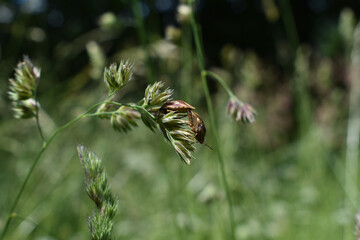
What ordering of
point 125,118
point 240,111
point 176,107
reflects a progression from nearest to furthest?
1. point 176,107
2. point 125,118
3. point 240,111

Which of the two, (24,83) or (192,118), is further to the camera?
(24,83)

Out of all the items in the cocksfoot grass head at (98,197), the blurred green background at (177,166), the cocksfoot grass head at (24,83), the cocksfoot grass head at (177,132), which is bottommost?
the blurred green background at (177,166)

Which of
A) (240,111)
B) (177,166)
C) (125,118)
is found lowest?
(177,166)

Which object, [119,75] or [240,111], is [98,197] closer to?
[119,75]

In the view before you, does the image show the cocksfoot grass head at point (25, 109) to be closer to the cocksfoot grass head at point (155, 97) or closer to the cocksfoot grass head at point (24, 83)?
the cocksfoot grass head at point (24, 83)

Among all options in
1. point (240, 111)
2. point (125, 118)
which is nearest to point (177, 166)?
point (240, 111)

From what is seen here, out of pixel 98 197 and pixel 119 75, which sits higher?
pixel 119 75

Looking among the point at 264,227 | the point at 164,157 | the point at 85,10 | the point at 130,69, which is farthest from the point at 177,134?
the point at 85,10

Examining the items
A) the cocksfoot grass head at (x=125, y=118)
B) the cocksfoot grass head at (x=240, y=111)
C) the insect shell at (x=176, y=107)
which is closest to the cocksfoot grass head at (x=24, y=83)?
the cocksfoot grass head at (x=125, y=118)

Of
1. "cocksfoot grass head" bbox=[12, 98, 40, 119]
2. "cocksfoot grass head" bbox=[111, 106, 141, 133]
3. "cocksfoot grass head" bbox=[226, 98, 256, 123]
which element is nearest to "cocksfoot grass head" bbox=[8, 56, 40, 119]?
"cocksfoot grass head" bbox=[12, 98, 40, 119]
